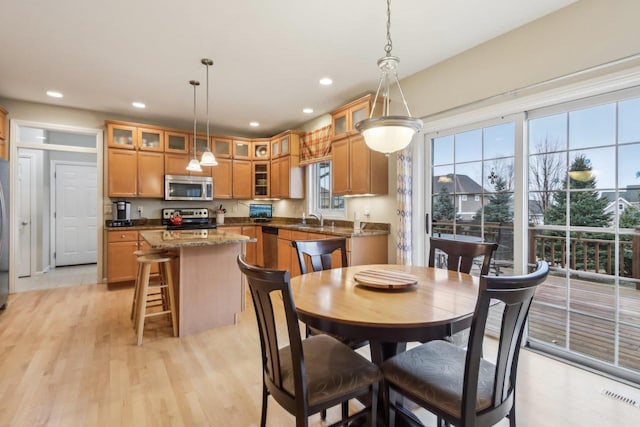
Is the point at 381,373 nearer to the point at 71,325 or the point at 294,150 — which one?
the point at 71,325

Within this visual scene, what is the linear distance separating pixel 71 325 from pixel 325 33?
12.1ft

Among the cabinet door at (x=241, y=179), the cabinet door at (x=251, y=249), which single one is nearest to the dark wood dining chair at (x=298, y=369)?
the cabinet door at (x=251, y=249)

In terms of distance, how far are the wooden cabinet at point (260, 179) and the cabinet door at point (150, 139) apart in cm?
158

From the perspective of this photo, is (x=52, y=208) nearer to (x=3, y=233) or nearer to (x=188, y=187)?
(x=188, y=187)

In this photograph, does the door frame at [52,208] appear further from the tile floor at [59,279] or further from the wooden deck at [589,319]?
the wooden deck at [589,319]

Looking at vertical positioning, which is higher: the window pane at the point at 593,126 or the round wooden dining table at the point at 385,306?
the window pane at the point at 593,126

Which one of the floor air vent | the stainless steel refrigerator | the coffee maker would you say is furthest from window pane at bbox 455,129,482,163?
the stainless steel refrigerator

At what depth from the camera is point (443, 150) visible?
3.32m

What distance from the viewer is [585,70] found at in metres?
2.17

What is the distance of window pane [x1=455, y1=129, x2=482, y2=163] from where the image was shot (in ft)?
9.76

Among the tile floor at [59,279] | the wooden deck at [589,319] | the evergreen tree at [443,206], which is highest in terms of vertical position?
the evergreen tree at [443,206]

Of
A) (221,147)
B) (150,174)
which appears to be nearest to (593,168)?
(221,147)

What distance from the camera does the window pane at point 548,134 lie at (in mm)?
2434

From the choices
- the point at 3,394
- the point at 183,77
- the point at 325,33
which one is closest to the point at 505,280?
the point at 325,33
